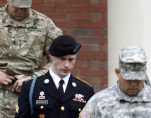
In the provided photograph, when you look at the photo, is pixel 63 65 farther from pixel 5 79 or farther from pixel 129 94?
pixel 5 79

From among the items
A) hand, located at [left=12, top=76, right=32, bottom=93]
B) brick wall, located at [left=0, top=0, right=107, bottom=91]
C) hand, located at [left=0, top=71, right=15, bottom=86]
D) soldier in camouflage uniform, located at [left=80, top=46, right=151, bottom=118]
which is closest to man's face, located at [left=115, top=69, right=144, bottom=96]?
soldier in camouflage uniform, located at [left=80, top=46, right=151, bottom=118]

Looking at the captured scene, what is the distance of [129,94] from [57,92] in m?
0.83

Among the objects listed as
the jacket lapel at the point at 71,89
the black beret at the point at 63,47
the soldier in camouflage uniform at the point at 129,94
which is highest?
the black beret at the point at 63,47

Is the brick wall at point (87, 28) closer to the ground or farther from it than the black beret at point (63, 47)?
closer to the ground

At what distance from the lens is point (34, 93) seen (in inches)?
193

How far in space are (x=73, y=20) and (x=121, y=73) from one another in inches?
121

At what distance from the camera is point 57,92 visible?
16.1ft

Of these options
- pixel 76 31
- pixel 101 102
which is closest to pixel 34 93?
pixel 101 102

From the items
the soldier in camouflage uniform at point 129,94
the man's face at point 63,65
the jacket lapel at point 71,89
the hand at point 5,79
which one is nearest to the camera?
the soldier in camouflage uniform at point 129,94

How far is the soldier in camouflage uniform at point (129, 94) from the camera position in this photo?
4.19 meters

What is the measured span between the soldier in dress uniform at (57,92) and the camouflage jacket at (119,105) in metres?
0.58

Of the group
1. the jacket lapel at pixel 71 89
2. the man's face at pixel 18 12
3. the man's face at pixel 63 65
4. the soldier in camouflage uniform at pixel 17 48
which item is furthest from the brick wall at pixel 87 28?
the man's face at pixel 63 65

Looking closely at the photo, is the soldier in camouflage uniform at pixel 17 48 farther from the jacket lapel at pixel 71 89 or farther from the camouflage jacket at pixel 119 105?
the camouflage jacket at pixel 119 105

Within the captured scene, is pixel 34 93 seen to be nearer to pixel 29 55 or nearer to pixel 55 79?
pixel 55 79
